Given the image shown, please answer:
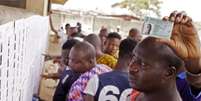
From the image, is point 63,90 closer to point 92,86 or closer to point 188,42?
point 92,86

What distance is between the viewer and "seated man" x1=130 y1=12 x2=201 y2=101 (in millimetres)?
1870

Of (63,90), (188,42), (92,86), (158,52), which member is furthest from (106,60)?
(158,52)

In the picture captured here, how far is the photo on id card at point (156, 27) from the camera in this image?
74.0 inches

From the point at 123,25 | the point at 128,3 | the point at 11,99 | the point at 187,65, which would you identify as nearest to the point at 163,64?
the point at 187,65

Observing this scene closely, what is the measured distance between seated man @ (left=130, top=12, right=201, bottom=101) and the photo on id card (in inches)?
2.0

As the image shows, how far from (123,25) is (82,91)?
1332cm

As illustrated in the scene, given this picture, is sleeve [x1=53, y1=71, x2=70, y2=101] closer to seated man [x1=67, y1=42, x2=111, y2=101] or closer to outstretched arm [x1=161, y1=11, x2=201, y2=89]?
seated man [x1=67, y1=42, x2=111, y2=101]

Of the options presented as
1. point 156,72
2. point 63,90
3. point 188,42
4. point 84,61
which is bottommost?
point 63,90

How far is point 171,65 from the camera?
6.14ft

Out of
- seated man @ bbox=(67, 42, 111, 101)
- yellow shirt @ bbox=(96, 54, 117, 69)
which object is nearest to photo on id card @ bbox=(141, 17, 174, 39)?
seated man @ bbox=(67, 42, 111, 101)

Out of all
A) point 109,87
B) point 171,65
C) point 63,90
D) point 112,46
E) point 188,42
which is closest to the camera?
point 171,65

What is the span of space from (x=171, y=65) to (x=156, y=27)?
7.4 inches

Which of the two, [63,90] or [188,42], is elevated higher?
[188,42]

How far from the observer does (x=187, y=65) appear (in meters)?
2.03
